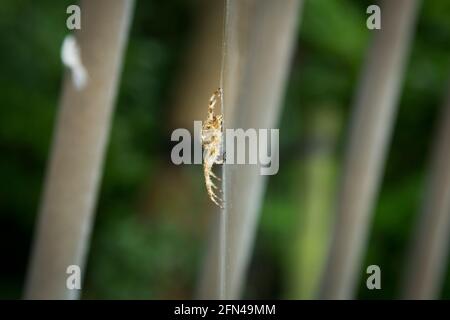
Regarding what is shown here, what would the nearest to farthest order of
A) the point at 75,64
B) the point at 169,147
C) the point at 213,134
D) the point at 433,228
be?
the point at 213,134 < the point at 75,64 < the point at 433,228 < the point at 169,147

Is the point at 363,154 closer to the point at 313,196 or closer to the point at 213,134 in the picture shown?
the point at 213,134

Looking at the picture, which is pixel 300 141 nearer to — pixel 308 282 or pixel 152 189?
pixel 308 282

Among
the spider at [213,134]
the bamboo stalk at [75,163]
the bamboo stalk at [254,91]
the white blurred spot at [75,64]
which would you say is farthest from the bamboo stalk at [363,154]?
the white blurred spot at [75,64]

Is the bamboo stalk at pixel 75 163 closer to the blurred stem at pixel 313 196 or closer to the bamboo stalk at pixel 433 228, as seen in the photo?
the bamboo stalk at pixel 433 228

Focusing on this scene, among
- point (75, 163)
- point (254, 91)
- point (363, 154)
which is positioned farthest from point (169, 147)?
point (75, 163)
